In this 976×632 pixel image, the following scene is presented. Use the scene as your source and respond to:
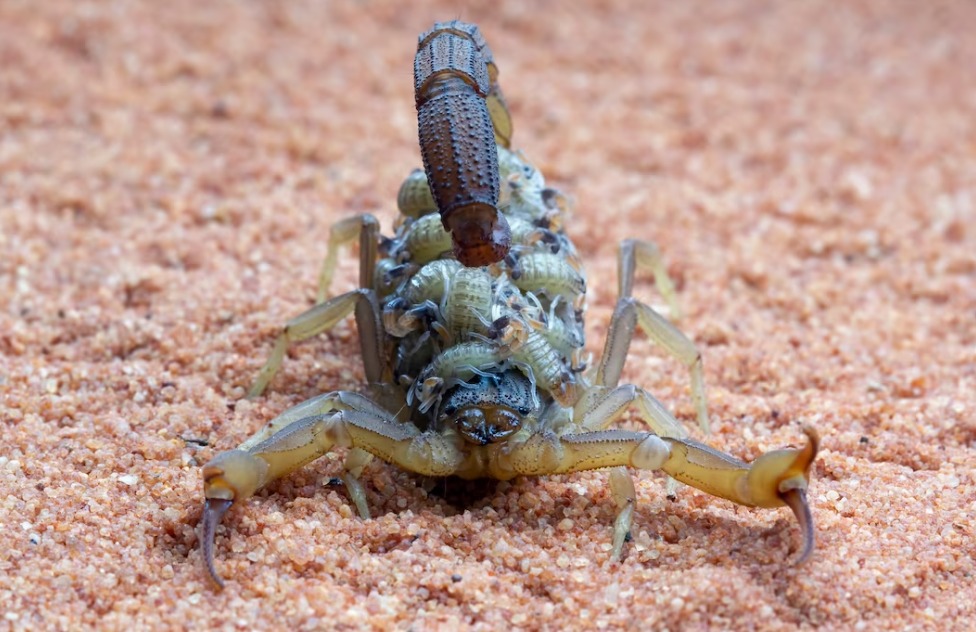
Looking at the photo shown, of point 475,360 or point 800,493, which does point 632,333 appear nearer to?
point 475,360

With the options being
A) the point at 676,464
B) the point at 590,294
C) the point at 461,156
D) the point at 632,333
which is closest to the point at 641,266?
the point at 590,294

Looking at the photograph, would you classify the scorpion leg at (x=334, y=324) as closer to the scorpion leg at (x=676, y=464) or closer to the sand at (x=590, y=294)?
the sand at (x=590, y=294)

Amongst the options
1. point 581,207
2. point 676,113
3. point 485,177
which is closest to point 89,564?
point 485,177

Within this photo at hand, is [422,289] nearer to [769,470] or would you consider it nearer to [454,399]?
[454,399]

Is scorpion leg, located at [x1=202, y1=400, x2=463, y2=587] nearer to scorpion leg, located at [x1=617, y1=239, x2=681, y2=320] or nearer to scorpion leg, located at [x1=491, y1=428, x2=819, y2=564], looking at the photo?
scorpion leg, located at [x1=491, y1=428, x2=819, y2=564]

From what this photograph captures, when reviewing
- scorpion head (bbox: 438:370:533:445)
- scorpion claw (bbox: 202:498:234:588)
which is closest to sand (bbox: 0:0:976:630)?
scorpion claw (bbox: 202:498:234:588)
